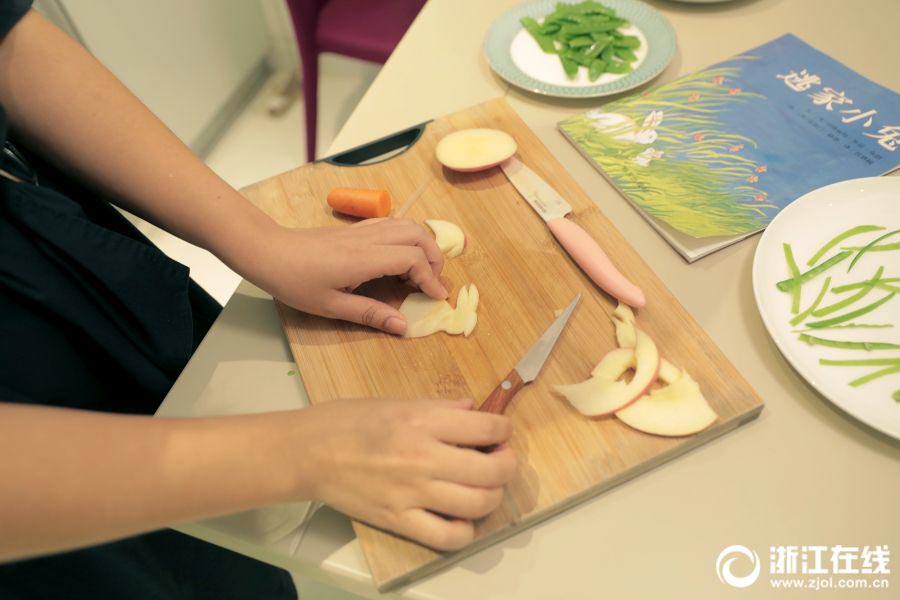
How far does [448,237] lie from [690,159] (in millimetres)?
323

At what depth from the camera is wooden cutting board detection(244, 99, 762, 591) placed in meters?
0.51

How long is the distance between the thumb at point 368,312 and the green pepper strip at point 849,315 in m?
0.41

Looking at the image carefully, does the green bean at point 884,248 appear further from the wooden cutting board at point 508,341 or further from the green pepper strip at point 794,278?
the wooden cutting board at point 508,341

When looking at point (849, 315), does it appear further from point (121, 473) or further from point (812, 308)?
point (121, 473)

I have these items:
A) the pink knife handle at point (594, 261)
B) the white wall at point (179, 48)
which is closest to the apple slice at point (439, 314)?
the pink knife handle at point (594, 261)

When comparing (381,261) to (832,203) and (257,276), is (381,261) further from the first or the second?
(832,203)

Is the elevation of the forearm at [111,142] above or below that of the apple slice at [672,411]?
above

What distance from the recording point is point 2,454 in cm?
39

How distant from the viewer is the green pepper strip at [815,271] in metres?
0.62

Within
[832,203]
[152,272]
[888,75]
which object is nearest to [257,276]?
[152,272]

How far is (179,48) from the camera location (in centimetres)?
189

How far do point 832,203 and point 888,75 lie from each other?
1.00 ft

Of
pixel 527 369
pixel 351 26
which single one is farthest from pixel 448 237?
pixel 351 26

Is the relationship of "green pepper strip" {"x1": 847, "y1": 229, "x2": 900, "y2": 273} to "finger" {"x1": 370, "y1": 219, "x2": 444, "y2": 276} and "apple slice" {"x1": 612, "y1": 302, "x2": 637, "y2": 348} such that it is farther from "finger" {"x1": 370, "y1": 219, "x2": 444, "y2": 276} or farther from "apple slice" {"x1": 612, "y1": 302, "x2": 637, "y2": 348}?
"finger" {"x1": 370, "y1": 219, "x2": 444, "y2": 276}
